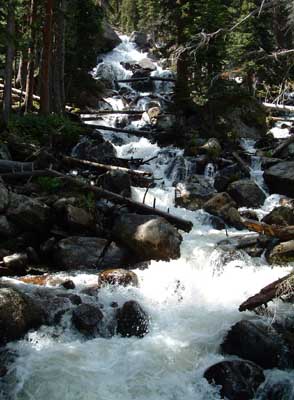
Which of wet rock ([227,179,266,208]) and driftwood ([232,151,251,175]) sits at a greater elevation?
driftwood ([232,151,251,175])

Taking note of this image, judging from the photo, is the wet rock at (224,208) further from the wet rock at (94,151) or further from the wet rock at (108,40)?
the wet rock at (108,40)

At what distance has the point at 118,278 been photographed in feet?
36.8

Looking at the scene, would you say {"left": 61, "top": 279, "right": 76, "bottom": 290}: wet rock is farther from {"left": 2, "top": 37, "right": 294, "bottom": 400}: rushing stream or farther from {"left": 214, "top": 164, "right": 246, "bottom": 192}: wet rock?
{"left": 214, "top": 164, "right": 246, "bottom": 192}: wet rock

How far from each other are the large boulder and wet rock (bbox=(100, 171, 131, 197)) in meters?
2.86

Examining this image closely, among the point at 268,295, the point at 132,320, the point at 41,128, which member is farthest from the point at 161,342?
the point at 41,128

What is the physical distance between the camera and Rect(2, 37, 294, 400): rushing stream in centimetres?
786

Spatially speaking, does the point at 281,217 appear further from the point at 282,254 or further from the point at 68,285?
the point at 68,285

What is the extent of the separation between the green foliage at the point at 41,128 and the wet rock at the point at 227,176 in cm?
675

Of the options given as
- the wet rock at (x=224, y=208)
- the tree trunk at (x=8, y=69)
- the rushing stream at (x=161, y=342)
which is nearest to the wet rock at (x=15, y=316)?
the rushing stream at (x=161, y=342)

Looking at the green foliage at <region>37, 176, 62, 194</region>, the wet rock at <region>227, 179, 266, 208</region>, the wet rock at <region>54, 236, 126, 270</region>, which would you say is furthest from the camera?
the wet rock at <region>227, 179, 266, 208</region>

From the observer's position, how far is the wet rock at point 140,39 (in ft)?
205

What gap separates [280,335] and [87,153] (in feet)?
42.2

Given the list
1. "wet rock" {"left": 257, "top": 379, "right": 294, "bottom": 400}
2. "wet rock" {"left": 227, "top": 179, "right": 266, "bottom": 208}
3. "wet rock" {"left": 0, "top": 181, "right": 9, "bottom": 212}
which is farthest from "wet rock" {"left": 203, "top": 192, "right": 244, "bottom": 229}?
"wet rock" {"left": 257, "top": 379, "right": 294, "bottom": 400}

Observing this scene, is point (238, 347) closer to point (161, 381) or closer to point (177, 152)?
point (161, 381)
